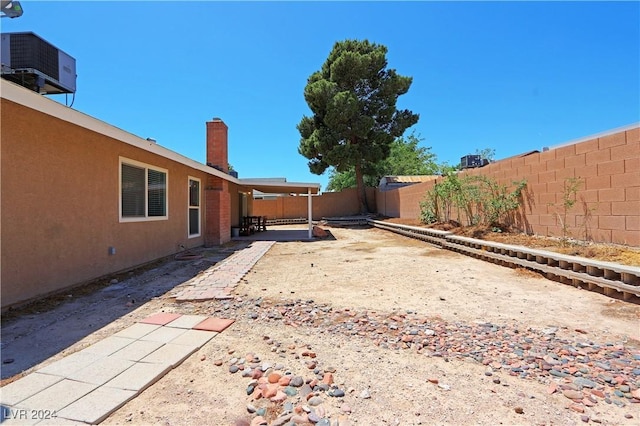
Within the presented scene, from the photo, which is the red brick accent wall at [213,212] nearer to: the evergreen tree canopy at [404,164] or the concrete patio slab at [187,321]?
the concrete patio slab at [187,321]

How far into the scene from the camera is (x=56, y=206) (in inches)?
169

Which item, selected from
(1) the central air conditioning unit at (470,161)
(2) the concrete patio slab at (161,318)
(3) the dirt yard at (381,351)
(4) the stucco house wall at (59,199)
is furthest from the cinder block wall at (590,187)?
(1) the central air conditioning unit at (470,161)

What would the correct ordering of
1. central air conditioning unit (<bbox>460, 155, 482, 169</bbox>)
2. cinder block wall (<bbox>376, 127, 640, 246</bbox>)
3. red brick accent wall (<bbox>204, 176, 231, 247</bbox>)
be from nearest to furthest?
1. cinder block wall (<bbox>376, 127, 640, 246</bbox>)
2. red brick accent wall (<bbox>204, 176, 231, 247</bbox>)
3. central air conditioning unit (<bbox>460, 155, 482, 169</bbox>)

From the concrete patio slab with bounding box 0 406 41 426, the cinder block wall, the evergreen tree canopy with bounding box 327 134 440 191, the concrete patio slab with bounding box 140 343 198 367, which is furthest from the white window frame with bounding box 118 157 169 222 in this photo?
the evergreen tree canopy with bounding box 327 134 440 191

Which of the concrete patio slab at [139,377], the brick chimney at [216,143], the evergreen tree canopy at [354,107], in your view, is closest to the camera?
the concrete patio slab at [139,377]

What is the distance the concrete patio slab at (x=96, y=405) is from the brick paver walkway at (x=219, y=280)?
7.03ft

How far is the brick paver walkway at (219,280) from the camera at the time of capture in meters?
4.34

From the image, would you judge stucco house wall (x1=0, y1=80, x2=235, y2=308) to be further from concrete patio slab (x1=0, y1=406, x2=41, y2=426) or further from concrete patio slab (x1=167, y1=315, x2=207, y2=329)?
concrete patio slab (x1=0, y1=406, x2=41, y2=426)

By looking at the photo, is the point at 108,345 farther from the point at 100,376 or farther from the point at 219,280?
the point at 219,280

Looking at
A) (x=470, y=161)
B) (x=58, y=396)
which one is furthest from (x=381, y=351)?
(x=470, y=161)

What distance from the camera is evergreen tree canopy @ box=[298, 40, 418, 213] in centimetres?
1875

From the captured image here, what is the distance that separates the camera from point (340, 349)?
2.75 meters

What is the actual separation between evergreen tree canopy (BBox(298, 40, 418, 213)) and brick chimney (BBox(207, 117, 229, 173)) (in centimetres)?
942

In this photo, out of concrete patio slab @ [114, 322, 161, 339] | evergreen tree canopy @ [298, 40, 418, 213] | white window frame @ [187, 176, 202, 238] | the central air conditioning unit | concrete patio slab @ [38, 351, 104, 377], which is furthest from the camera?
evergreen tree canopy @ [298, 40, 418, 213]
